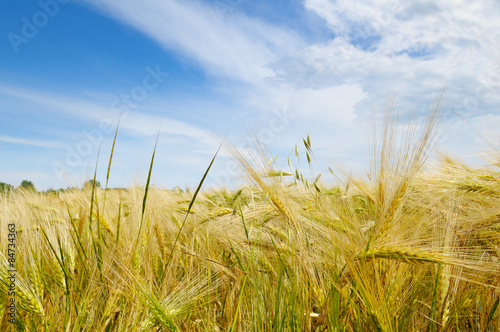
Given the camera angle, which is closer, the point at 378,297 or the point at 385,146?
the point at 378,297

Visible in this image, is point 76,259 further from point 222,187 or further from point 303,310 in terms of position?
point 222,187

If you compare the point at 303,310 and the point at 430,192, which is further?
the point at 430,192

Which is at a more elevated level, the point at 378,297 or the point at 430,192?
the point at 430,192

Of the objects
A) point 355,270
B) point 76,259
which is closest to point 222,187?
point 76,259

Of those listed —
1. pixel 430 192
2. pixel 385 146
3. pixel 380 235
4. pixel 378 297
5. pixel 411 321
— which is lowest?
pixel 411 321

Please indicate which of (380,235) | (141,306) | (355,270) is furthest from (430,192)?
(141,306)

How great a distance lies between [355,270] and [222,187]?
10.4 feet

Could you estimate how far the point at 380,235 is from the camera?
3.90 feet

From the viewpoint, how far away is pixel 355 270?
107 centimetres

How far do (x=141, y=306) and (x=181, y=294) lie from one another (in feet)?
0.64

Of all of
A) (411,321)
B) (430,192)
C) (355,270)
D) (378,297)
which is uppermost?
(430,192)

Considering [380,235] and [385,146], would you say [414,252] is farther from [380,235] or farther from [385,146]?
[385,146]

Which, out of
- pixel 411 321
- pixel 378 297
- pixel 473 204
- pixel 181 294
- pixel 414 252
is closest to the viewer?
pixel 414 252

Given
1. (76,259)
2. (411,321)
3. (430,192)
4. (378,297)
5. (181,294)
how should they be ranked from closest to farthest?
(378,297) → (411,321) → (181,294) → (76,259) → (430,192)
